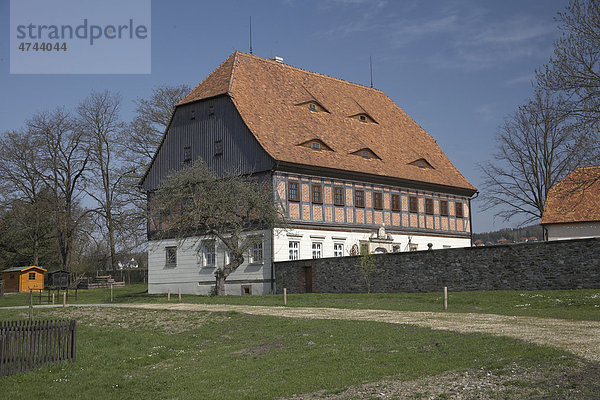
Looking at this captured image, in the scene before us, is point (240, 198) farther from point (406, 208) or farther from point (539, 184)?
point (539, 184)

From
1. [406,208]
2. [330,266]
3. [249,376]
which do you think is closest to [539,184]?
[406,208]

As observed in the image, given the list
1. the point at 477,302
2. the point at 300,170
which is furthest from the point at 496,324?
the point at 300,170

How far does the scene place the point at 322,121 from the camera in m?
47.8

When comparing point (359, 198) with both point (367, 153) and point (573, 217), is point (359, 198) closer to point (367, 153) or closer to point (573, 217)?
point (367, 153)

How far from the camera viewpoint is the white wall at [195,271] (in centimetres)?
4122

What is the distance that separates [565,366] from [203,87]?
37.4 meters

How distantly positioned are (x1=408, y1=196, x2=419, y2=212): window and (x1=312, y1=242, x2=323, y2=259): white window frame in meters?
9.00

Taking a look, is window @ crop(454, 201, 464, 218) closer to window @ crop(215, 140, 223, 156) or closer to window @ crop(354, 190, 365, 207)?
window @ crop(354, 190, 365, 207)

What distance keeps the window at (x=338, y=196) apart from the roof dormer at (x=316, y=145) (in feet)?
8.65

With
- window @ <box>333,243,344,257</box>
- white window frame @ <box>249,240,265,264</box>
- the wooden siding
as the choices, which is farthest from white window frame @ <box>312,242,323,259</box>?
the wooden siding

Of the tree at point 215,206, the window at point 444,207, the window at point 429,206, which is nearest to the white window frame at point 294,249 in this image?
the tree at point 215,206

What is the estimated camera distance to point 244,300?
34.3 meters

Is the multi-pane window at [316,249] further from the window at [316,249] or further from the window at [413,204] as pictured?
the window at [413,204]

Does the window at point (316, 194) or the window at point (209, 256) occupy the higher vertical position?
the window at point (316, 194)
